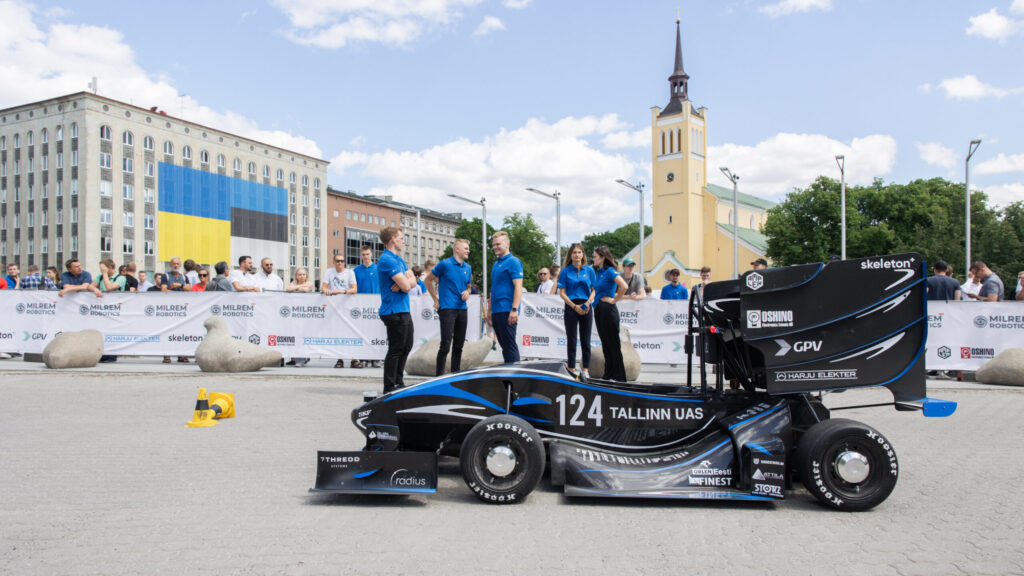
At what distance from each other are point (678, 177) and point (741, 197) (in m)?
20.9

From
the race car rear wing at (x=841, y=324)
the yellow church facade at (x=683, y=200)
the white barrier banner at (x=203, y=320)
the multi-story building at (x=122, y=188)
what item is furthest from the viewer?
the yellow church facade at (x=683, y=200)

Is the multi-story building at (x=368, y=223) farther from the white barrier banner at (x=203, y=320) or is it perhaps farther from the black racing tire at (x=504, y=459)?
the black racing tire at (x=504, y=459)

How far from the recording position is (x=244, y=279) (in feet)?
44.4

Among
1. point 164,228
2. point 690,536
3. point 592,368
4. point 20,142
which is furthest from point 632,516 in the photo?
point 20,142

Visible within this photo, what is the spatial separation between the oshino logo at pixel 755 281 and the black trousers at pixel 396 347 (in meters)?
3.75

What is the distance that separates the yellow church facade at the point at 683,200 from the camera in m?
90.4

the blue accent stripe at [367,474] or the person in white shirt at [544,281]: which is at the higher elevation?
the person in white shirt at [544,281]

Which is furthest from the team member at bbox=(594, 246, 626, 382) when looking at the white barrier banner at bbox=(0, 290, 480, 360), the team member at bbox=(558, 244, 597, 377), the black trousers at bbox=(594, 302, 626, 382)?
the white barrier banner at bbox=(0, 290, 480, 360)

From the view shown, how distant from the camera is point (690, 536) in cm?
374

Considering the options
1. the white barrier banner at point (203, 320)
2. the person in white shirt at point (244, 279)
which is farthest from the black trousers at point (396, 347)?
the person in white shirt at point (244, 279)

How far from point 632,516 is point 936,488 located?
226cm

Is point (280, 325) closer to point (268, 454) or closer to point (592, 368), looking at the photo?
point (592, 368)

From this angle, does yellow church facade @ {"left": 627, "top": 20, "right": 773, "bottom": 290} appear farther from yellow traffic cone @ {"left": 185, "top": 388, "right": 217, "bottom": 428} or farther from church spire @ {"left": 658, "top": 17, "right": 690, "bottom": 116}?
yellow traffic cone @ {"left": 185, "top": 388, "right": 217, "bottom": 428}

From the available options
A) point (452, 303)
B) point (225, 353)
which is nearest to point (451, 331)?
point (452, 303)
